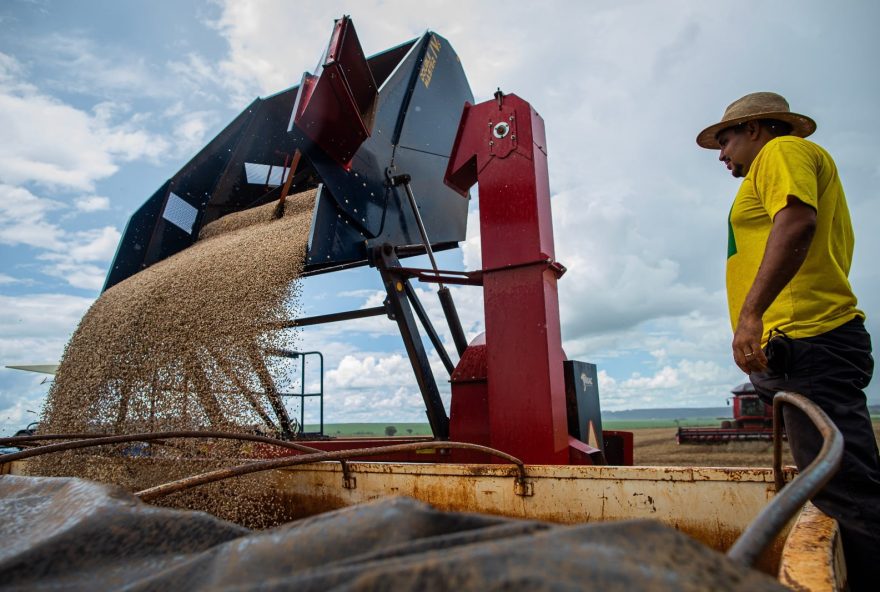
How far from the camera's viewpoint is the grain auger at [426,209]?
246cm

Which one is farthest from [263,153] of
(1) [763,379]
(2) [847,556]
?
Answer: (2) [847,556]

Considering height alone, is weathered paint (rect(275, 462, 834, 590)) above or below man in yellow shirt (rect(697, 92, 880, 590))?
below

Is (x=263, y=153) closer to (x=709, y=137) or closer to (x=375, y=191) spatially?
(x=375, y=191)

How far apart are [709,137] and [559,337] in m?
1.07

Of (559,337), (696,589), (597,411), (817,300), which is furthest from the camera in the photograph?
(597,411)

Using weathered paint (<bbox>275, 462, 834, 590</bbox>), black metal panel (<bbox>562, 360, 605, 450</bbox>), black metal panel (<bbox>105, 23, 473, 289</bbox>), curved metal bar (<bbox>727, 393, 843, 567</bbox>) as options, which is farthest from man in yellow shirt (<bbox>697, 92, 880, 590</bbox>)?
black metal panel (<bbox>105, 23, 473, 289</bbox>)

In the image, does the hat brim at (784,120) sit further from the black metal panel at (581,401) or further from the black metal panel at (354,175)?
the black metal panel at (354,175)

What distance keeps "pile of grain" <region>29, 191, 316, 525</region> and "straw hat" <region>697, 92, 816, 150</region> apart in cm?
211

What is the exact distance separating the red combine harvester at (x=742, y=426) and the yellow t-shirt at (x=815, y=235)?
1248 cm

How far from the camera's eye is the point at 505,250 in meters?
2.57

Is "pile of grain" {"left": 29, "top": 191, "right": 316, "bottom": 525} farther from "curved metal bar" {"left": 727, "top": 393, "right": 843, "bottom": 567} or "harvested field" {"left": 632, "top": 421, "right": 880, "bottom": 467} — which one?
"harvested field" {"left": 632, "top": 421, "right": 880, "bottom": 467}

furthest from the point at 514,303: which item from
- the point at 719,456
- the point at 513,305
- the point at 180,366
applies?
the point at 719,456

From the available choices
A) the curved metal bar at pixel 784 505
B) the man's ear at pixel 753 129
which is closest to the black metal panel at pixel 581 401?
the man's ear at pixel 753 129

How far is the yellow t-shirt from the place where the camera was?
1.38 meters
